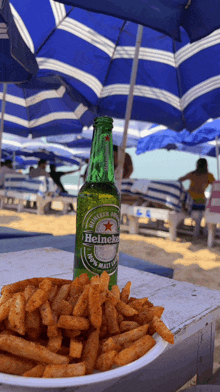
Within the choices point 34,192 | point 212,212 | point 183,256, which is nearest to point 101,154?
point 183,256

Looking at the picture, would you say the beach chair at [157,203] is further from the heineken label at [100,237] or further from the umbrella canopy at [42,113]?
the heineken label at [100,237]

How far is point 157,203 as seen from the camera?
5.76 metres

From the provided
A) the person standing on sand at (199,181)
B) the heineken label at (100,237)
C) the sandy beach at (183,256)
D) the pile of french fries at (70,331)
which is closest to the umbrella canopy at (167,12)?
the heineken label at (100,237)

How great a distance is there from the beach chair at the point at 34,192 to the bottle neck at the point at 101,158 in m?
7.39

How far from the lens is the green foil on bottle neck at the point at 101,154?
3.04ft

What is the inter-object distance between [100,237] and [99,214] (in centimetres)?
7

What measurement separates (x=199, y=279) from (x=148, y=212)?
2731 mm

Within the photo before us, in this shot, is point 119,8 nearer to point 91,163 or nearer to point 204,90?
point 91,163

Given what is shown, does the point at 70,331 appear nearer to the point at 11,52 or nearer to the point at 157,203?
the point at 11,52

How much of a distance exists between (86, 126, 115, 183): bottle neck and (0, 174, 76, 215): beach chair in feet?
24.3

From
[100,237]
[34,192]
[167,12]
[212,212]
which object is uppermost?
[167,12]

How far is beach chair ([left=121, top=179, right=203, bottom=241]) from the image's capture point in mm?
5379

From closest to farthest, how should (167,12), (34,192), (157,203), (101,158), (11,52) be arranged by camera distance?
(101,158)
(167,12)
(11,52)
(157,203)
(34,192)

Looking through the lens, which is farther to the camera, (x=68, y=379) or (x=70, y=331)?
(x=70, y=331)
